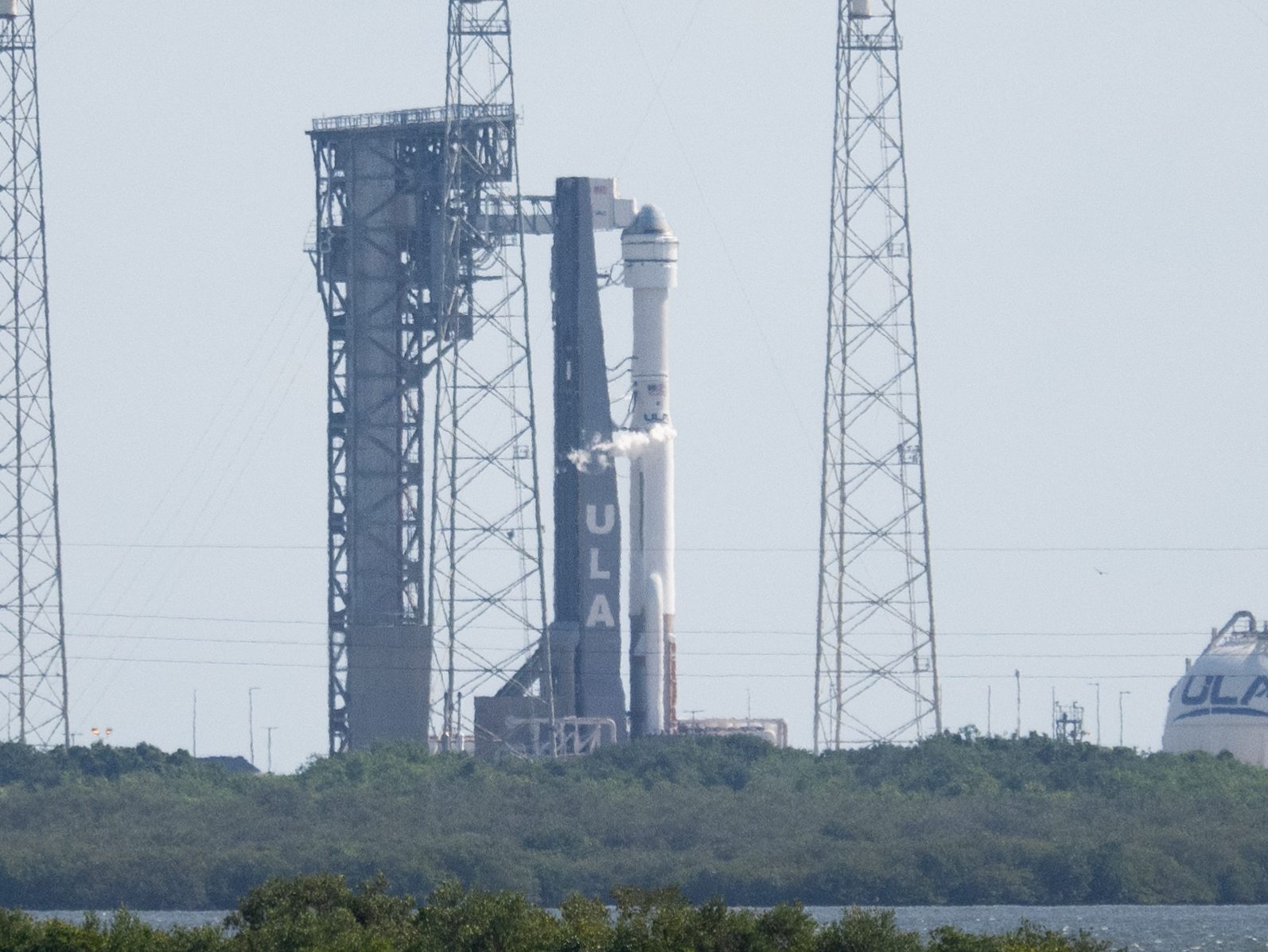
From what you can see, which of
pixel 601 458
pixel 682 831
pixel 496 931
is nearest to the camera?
pixel 496 931

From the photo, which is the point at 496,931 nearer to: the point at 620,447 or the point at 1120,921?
the point at 1120,921

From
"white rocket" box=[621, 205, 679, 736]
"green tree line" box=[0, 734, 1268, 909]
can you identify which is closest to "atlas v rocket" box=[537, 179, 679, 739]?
"white rocket" box=[621, 205, 679, 736]

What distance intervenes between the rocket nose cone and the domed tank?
2471 centimetres

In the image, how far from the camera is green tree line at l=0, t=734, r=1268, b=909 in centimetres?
10938

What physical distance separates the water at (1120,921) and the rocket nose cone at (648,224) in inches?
918

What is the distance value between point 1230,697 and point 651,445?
75.5 feet

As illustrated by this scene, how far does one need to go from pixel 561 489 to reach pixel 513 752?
9.10 metres

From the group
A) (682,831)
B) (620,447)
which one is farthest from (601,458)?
(682,831)

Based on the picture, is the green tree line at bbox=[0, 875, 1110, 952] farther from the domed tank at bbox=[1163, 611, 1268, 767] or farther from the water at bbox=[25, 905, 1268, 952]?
the domed tank at bbox=[1163, 611, 1268, 767]

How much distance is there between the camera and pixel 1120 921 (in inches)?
4146

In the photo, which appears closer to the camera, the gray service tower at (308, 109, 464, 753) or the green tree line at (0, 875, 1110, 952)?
the green tree line at (0, 875, 1110, 952)

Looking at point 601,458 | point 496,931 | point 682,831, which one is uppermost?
point 601,458

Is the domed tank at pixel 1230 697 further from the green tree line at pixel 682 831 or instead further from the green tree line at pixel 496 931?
the green tree line at pixel 496 931

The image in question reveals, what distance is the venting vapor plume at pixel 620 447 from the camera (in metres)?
114
